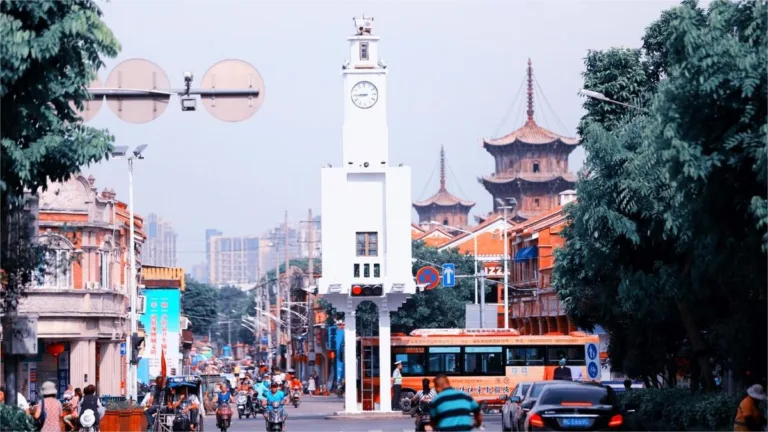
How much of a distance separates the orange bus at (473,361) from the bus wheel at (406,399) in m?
0.08

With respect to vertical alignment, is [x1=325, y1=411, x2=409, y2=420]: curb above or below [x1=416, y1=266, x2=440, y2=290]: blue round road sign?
below

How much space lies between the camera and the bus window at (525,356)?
5628 centimetres

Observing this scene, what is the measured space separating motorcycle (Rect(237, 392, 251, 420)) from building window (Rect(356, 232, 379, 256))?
1010cm

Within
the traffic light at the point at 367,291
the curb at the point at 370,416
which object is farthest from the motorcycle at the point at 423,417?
the traffic light at the point at 367,291

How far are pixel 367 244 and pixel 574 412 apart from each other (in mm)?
27901

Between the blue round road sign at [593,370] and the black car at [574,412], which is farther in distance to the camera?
the blue round road sign at [593,370]

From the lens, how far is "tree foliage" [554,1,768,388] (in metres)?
21.4

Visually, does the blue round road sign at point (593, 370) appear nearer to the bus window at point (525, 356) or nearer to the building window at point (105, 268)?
the bus window at point (525, 356)

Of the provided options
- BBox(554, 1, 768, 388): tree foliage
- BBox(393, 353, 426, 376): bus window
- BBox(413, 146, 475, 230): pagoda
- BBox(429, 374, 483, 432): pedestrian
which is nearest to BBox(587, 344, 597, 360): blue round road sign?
BBox(554, 1, 768, 388): tree foliage

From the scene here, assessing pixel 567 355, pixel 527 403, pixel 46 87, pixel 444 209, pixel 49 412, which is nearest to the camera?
pixel 46 87

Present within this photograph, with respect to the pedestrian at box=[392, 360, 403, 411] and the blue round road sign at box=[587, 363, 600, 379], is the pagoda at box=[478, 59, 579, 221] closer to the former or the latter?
the pedestrian at box=[392, 360, 403, 411]

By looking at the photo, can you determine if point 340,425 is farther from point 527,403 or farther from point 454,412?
point 454,412

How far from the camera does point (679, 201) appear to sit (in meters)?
25.1

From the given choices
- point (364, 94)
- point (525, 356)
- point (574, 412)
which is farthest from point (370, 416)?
point (574, 412)
